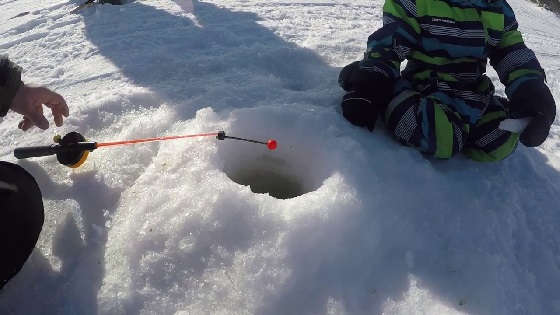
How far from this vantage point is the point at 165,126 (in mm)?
2264

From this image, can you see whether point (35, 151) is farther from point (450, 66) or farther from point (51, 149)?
point (450, 66)

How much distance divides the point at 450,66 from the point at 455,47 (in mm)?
110

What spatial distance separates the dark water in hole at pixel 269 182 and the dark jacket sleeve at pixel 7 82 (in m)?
1.09

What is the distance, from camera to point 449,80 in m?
2.34

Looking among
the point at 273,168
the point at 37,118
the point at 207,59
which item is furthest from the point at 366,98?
the point at 37,118

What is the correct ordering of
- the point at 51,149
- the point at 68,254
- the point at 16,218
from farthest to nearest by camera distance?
1. the point at 51,149
2. the point at 68,254
3. the point at 16,218

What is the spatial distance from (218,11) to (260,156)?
2.56 metres

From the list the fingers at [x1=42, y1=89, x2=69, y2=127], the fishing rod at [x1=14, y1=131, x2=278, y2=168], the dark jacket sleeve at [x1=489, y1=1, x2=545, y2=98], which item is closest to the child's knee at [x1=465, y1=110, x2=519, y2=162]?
the dark jacket sleeve at [x1=489, y1=1, x2=545, y2=98]

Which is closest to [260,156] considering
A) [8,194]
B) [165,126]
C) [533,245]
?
[165,126]

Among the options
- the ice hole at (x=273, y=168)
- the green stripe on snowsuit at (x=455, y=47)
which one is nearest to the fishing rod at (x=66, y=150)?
the ice hole at (x=273, y=168)

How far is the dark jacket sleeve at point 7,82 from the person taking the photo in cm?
168

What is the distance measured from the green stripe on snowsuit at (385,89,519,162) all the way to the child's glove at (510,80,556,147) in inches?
3.9

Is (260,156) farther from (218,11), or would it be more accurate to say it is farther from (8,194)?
(218,11)

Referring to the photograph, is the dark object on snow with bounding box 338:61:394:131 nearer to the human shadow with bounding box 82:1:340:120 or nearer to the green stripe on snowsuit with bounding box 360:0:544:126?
the green stripe on snowsuit with bounding box 360:0:544:126
